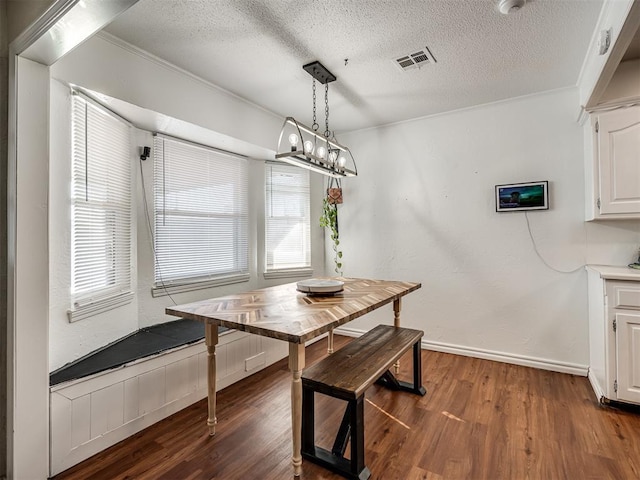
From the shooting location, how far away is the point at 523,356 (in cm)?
315

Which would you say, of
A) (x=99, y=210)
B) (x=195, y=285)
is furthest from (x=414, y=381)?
(x=99, y=210)

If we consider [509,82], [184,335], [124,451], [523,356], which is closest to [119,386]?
[124,451]

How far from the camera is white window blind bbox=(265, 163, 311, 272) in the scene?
3928 mm

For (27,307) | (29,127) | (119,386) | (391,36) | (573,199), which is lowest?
(119,386)

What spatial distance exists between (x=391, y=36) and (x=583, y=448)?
2797 millimetres

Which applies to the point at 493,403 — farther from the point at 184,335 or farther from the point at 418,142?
the point at 418,142

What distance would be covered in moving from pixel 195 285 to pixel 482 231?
2.95 m

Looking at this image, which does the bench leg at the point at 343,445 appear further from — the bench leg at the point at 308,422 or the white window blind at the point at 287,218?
the white window blind at the point at 287,218

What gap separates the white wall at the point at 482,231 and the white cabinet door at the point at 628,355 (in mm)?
709

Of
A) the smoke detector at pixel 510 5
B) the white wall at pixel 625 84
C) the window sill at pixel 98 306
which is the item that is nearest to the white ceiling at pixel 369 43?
the smoke detector at pixel 510 5

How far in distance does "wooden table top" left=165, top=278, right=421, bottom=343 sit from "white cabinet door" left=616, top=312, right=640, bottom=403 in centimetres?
142

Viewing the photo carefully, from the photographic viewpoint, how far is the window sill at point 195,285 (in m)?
2.88

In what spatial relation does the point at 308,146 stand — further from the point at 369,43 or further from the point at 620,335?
the point at 620,335

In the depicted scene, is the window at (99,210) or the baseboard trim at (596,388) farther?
the baseboard trim at (596,388)
